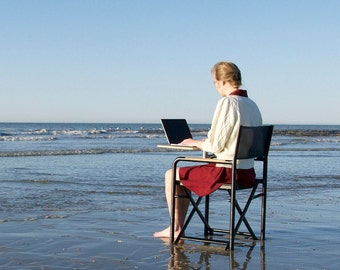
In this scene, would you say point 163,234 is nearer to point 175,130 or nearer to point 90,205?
point 175,130

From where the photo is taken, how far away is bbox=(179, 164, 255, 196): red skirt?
4.89m

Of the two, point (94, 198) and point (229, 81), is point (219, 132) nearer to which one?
point (229, 81)

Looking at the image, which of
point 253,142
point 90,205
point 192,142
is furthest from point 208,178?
point 90,205

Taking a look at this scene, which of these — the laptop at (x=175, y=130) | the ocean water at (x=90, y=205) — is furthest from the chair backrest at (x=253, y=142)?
the ocean water at (x=90, y=205)

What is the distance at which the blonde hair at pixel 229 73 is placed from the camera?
4965 mm

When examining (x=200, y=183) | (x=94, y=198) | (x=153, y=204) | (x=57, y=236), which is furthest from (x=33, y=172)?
(x=200, y=183)

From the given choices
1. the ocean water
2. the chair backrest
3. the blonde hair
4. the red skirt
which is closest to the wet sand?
the ocean water

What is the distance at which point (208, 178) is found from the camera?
16.1ft

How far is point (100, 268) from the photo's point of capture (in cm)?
→ 423

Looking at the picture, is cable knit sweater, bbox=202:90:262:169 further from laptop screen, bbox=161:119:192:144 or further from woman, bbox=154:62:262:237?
laptop screen, bbox=161:119:192:144

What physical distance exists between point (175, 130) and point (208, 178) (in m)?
0.57

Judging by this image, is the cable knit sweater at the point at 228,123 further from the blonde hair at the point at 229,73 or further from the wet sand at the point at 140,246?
the wet sand at the point at 140,246

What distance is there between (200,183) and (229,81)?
0.85m

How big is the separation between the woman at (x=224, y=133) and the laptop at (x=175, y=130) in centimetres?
19
